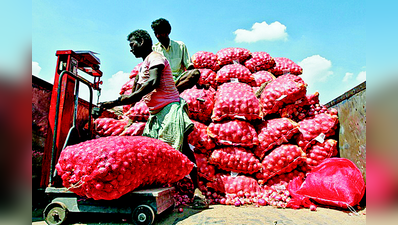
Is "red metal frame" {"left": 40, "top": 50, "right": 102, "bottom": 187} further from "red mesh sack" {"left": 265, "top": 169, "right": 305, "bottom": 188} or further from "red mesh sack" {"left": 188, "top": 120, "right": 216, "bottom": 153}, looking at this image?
"red mesh sack" {"left": 265, "top": 169, "right": 305, "bottom": 188}

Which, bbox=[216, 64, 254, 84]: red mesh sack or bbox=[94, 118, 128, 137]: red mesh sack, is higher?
bbox=[216, 64, 254, 84]: red mesh sack

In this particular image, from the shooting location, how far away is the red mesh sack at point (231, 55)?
332 cm

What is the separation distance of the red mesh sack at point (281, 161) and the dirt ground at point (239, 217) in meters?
0.50

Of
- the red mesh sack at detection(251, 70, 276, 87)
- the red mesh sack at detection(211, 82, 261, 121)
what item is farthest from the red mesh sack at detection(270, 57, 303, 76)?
the red mesh sack at detection(211, 82, 261, 121)

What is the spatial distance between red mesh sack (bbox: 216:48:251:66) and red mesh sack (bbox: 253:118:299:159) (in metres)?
1.20

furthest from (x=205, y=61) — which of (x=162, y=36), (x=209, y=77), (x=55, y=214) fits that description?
(x=55, y=214)

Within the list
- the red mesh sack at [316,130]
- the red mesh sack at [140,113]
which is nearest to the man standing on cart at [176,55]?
the red mesh sack at [140,113]

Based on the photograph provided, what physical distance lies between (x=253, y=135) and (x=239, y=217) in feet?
3.42

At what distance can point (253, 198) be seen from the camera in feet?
7.78

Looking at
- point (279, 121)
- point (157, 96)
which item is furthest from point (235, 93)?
point (157, 96)

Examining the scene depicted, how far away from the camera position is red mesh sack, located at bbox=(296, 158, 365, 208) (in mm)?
1994

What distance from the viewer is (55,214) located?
4.99ft

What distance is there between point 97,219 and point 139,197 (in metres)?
0.41

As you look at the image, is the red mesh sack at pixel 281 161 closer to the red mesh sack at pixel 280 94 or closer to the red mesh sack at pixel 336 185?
the red mesh sack at pixel 336 185
